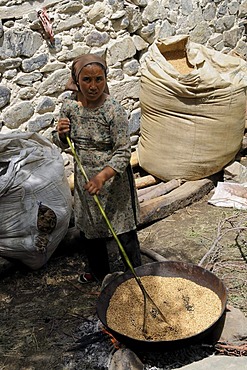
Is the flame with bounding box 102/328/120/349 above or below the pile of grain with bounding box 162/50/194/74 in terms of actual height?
below

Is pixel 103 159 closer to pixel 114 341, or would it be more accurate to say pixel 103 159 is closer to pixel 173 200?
pixel 114 341

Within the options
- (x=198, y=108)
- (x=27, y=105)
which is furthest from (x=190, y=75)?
(x=27, y=105)

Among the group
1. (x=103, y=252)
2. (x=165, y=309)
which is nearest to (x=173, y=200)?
(x=103, y=252)

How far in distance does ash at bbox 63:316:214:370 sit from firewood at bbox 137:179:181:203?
185 centimetres

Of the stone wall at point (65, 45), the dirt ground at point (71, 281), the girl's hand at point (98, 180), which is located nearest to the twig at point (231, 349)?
the dirt ground at point (71, 281)

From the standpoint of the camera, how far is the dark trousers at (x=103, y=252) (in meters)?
3.48

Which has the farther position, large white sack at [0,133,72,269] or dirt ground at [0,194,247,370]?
large white sack at [0,133,72,269]

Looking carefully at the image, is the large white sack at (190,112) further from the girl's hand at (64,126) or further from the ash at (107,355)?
the ash at (107,355)

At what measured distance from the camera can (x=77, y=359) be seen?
2.94m

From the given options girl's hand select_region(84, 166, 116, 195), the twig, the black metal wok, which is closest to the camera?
the black metal wok

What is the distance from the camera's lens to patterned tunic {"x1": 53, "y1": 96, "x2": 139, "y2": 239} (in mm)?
3094

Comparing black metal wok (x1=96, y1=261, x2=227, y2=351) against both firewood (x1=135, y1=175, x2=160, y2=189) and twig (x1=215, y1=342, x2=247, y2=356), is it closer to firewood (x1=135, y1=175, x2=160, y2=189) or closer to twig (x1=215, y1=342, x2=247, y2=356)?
twig (x1=215, y1=342, x2=247, y2=356)

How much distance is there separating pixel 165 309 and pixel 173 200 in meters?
1.67

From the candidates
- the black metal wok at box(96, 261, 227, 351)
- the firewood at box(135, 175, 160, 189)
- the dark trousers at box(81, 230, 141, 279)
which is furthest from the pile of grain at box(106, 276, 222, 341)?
the firewood at box(135, 175, 160, 189)
